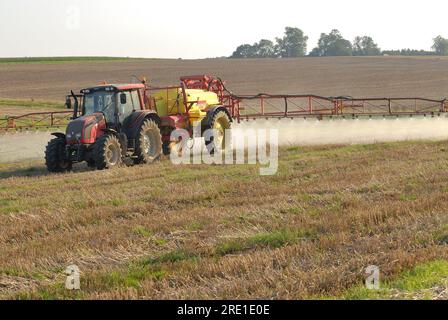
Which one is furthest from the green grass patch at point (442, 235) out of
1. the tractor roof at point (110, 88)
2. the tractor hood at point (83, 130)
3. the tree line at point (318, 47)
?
the tree line at point (318, 47)

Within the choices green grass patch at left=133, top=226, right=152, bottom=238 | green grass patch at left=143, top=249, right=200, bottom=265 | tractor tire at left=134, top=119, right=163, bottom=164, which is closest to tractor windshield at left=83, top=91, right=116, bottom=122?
tractor tire at left=134, top=119, right=163, bottom=164

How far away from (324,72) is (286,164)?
55222 millimetres

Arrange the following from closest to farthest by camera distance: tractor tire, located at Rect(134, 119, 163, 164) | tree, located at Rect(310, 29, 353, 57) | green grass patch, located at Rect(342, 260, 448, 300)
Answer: green grass patch, located at Rect(342, 260, 448, 300) < tractor tire, located at Rect(134, 119, 163, 164) < tree, located at Rect(310, 29, 353, 57)

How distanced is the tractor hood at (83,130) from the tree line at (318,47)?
382ft

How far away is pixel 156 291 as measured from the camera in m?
5.22

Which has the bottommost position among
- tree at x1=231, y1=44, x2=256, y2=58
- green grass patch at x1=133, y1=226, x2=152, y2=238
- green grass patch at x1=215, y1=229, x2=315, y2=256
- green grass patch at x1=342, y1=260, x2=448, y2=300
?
green grass patch at x1=133, y1=226, x2=152, y2=238

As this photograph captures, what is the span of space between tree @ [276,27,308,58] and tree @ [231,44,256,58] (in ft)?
18.7

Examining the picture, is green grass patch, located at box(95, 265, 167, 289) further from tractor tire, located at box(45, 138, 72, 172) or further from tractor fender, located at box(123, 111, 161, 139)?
tractor fender, located at box(123, 111, 161, 139)

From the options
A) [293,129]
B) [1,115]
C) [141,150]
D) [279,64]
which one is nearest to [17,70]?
[279,64]

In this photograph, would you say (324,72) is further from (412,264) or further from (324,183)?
(412,264)

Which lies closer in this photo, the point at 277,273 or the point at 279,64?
the point at 277,273

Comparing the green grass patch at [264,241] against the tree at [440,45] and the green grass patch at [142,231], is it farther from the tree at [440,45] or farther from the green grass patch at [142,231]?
the tree at [440,45]

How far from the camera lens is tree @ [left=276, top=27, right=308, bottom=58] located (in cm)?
12975

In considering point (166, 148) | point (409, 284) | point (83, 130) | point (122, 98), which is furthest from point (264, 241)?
point (166, 148)
